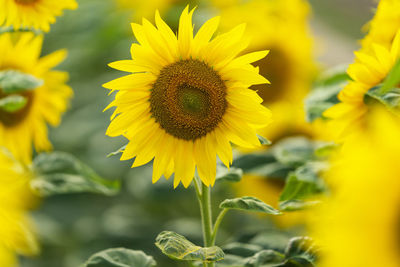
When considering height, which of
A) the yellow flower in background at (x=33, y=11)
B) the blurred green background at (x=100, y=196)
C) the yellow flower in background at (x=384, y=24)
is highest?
the yellow flower in background at (x=33, y=11)

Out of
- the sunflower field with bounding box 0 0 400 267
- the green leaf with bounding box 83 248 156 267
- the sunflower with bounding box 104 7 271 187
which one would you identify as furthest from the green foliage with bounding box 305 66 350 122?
the green leaf with bounding box 83 248 156 267

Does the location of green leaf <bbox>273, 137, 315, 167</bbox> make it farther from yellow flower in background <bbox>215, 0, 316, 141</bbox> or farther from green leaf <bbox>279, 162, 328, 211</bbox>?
yellow flower in background <bbox>215, 0, 316, 141</bbox>

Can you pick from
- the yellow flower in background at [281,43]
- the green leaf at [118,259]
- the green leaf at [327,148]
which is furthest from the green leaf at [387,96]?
the yellow flower in background at [281,43]

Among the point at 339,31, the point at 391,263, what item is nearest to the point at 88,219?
the point at 391,263

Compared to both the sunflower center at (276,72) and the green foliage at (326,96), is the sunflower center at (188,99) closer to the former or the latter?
the green foliage at (326,96)

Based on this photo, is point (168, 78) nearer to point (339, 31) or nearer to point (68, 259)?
point (68, 259)
